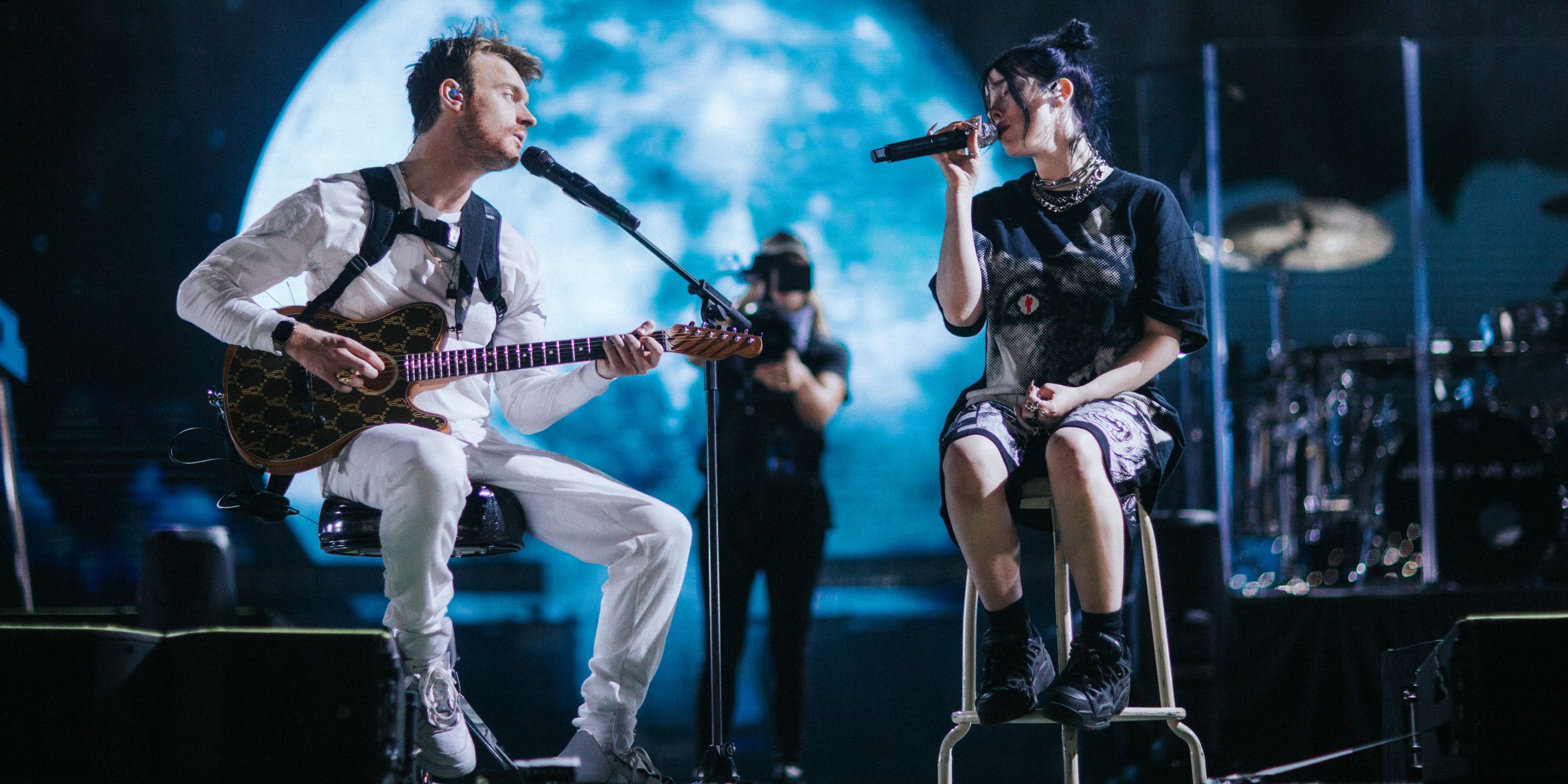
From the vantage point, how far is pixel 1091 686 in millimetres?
2188

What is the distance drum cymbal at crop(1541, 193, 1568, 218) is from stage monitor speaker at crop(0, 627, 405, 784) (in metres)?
5.18

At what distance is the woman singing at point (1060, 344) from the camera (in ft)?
7.46

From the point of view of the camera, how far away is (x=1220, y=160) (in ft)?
18.0

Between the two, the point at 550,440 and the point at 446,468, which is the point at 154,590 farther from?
the point at 446,468

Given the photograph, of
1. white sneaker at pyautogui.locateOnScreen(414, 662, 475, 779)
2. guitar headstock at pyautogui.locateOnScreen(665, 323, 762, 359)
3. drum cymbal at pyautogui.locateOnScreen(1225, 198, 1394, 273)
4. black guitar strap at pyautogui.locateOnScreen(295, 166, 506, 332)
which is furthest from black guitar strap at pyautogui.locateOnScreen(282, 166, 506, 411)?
drum cymbal at pyautogui.locateOnScreen(1225, 198, 1394, 273)

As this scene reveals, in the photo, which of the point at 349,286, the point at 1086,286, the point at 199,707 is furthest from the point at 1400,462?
the point at 199,707

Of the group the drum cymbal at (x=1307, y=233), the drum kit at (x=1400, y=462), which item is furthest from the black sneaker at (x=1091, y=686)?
the drum cymbal at (x=1307, y=233)

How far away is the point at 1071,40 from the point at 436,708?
200 centimetres

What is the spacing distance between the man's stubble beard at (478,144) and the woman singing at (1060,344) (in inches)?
43.8

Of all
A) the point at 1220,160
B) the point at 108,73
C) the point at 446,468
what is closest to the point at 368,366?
the point at 446,468

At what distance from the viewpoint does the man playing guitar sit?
7.91 ft

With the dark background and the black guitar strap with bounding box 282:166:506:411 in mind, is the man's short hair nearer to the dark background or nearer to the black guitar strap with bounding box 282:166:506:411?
the black guitar strap with bounding box 282:166:506:411

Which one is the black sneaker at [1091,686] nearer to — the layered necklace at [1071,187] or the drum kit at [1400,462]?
the layered necklace at [1071,187]

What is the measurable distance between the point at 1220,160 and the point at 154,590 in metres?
4.81
